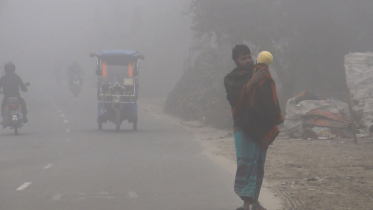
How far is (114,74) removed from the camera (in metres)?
19.7

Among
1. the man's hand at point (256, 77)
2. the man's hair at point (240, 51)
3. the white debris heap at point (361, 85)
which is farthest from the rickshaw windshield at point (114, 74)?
the man's hand at point (256, 77)

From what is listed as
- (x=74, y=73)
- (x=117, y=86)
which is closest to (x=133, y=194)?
(x=117, y=86)

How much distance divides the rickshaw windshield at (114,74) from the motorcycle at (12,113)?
9.20 feet

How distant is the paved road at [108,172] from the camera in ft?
26.1

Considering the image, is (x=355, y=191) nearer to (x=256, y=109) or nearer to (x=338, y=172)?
(x=338, y=172)

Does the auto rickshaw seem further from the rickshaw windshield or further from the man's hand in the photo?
the man's hand

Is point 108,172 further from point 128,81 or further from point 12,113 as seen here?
point 128,81

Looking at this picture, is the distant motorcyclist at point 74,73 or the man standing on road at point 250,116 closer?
the man standing on road at point 250,116

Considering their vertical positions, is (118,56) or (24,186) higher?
(118,56)

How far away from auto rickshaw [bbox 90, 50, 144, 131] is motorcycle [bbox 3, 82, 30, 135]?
235 centimetres

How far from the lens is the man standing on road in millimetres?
6648

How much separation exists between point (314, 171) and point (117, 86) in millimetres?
9635

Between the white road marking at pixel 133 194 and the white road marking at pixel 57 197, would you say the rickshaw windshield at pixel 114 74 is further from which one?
the white road marking at pixel 57 197

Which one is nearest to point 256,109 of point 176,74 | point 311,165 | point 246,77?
point 246,77
